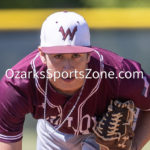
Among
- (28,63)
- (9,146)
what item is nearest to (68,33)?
(28,63)

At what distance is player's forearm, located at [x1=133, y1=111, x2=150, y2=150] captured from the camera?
7.43 feet

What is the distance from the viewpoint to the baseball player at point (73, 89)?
1977mm

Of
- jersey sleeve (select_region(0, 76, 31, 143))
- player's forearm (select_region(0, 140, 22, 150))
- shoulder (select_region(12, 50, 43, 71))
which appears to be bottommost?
player's forearm (select_region(0, 140, 22, 150))

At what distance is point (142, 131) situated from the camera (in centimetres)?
228

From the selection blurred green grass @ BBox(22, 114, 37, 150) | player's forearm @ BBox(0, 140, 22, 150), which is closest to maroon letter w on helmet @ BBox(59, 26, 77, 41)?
player's forearm @ BBox(0, 140, 22, 150)

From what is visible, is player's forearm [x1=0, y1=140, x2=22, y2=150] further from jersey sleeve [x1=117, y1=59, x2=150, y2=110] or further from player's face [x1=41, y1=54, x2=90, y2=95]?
jersey sleeve [x1=117, y1=59, x2=150, y2=110]

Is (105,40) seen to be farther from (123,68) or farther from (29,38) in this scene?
(123,68)

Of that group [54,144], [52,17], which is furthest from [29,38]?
[52,17]

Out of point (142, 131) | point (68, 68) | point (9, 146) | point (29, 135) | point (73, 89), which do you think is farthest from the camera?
point (29, 135)

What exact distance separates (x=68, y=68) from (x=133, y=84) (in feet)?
0.88

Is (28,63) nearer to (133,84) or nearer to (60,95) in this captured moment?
(60,95)

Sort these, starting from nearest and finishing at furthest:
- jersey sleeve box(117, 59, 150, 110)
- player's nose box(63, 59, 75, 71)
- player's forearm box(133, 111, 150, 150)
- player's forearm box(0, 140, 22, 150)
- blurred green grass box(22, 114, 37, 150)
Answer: player's nose box(63, 59, 75, 71) → jersey sleeve box(117, 59, 150, 110) → player's forearm box(0, 140, 22, 150) → player's forearm box(133, 111, 150, 150) → blurred green grass box(22, 114, 37, 150)

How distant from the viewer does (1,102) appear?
2.05m

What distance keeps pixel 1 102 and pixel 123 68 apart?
0.47m
